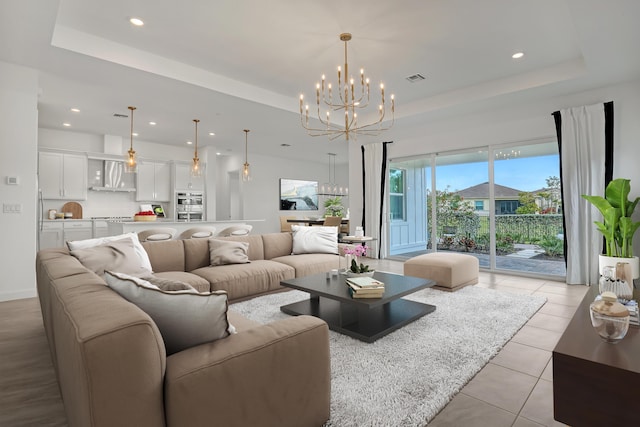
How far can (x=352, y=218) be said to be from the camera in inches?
287

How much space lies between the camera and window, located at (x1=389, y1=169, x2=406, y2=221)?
22.5ft

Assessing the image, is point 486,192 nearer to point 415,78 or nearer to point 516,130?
point 516,130

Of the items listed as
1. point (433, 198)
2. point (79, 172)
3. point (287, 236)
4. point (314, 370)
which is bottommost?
point (314, 370)

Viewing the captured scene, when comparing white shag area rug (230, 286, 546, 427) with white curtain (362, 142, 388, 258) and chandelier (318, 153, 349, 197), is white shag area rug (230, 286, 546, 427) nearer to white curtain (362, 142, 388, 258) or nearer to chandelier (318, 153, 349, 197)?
white curtain (362, 142, 388, 258)

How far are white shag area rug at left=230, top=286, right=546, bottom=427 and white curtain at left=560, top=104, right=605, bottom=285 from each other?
4.99 feet

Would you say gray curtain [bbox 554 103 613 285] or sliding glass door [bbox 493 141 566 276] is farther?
sliding glass door [bbox 493 141 566 276]

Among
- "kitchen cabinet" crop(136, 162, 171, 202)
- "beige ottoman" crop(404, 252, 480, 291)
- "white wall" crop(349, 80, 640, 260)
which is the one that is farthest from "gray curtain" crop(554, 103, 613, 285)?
"kitchen cabinet" crop(136, 162, 171, 202)

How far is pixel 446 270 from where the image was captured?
3.94 metres

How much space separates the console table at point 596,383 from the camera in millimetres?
1358

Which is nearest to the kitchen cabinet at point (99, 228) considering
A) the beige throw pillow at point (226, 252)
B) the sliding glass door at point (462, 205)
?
the beige throw pillow at point (226, 252)

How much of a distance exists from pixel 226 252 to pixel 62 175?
518cm

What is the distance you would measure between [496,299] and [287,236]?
274 centimetres

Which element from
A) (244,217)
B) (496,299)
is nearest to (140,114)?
(244,217)

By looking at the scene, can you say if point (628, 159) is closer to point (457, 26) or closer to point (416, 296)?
point (457, 26)
